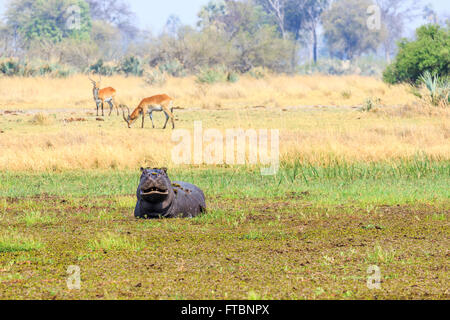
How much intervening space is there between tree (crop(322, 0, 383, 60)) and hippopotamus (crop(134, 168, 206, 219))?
66039mm

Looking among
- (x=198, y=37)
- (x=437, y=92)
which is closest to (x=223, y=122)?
(x=437, y=92)

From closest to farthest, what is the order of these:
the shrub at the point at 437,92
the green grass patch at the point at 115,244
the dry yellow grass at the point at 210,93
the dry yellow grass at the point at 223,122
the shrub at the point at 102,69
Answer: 1. the green grass patch at the point at 115,244
2. the dry yellow grass at the point at 223,122
3. the shrub at the point at 437,92
4. the dry yellow grass at the point at 210,93
5. the shrub at the point at 102,69

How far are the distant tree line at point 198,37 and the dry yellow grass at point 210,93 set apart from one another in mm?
2763

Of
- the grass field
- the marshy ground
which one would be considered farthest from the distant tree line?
the marshy ground

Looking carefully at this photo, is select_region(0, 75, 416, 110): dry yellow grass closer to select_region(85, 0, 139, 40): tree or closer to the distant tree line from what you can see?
the distant tree line

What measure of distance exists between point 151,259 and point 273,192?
471 centimetres

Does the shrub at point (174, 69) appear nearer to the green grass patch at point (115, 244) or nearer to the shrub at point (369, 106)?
the shrub at point (369, 106)

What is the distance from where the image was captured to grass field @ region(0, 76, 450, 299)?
19.9 feet

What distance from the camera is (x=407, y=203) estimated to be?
400 inches

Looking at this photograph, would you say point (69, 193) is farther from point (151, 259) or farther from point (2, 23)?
point (2, 23)

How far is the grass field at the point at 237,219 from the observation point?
19.9 feet

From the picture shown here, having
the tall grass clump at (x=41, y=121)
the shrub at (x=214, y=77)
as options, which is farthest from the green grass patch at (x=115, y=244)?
the shrub at (x=214, y=77)
